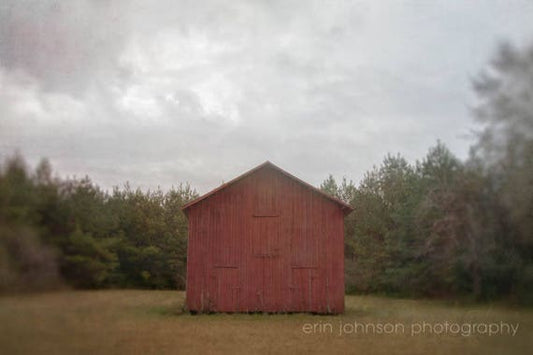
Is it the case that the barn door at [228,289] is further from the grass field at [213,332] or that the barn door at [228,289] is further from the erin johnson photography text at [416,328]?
the grass field at [213,332]

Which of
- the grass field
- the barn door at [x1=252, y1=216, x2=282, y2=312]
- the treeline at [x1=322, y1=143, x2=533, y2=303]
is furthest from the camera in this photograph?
the barn door at [x1=252, y1=216, x2=282, y2=312]

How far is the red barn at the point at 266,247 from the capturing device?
22516mm

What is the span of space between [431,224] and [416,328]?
5908 millimetres

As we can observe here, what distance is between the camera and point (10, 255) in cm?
425

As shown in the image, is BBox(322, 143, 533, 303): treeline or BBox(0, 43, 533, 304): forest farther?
BBox(322, 143, 533, 303): treeline

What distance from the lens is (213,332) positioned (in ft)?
51.4

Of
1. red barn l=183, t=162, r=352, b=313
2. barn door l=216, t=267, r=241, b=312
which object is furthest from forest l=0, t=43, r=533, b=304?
barn door l=216, t=267, r=241, b=312

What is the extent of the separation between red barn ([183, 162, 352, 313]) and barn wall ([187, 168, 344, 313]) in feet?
0.15

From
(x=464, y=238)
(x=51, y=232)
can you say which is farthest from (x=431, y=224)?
(x=51, y=232)

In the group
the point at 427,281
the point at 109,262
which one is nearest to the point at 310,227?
the point at 427,281

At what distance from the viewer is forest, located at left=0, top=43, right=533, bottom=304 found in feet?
14.3

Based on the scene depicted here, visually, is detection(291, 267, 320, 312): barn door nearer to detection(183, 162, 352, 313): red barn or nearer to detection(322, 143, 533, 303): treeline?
detection(183, 162, 352, 313): red barn

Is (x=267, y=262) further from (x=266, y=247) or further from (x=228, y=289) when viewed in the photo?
(x=228, y=289)

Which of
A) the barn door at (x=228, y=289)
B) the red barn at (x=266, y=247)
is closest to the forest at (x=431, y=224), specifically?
the red barn at (x=266, y=247)
